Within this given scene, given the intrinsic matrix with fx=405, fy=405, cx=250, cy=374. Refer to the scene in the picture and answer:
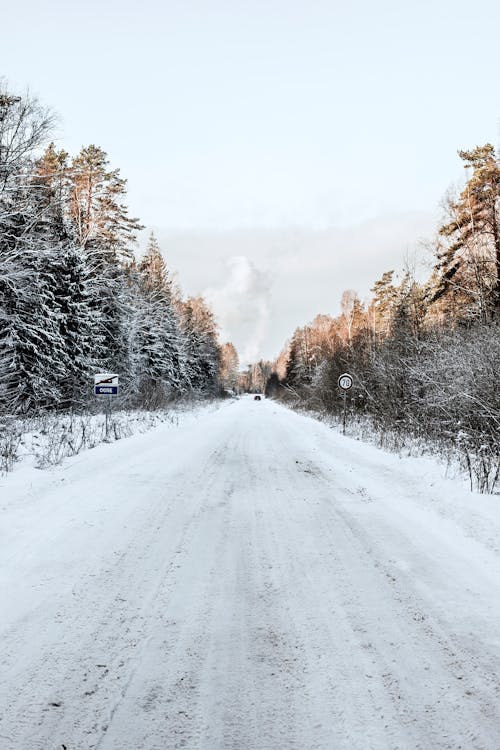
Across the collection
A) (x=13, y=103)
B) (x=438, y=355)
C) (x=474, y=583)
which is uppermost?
(x=13, y=103)

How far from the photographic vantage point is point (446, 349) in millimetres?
11750

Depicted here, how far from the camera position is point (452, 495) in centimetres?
590

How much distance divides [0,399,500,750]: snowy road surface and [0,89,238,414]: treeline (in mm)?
8041

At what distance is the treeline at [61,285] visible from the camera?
46.7ft

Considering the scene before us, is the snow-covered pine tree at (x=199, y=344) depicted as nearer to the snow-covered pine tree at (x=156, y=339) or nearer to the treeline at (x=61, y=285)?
the snow-covered pine tree at (x=156, y=339)

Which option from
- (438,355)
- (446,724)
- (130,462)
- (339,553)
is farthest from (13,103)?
(446,724)

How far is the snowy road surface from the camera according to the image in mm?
1766

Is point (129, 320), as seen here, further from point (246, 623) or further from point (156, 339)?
point (246, 623)

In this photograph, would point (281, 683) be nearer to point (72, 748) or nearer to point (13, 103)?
point (72, 748)

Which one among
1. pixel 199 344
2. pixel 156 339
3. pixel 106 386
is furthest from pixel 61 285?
pixel 199 344

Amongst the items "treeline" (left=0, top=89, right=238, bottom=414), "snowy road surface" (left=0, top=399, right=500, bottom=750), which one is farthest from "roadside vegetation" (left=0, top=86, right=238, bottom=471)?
"snowy road surface" (left=0, top=399, right=500, bottom=750)

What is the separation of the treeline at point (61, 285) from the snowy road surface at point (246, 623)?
26.4 feet

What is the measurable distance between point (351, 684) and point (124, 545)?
2522mm

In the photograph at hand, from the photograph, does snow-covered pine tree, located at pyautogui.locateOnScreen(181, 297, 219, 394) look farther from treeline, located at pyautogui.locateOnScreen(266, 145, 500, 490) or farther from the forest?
treeline, located at pyautogui.locateOnScreen(266, 145, 500, 490)
